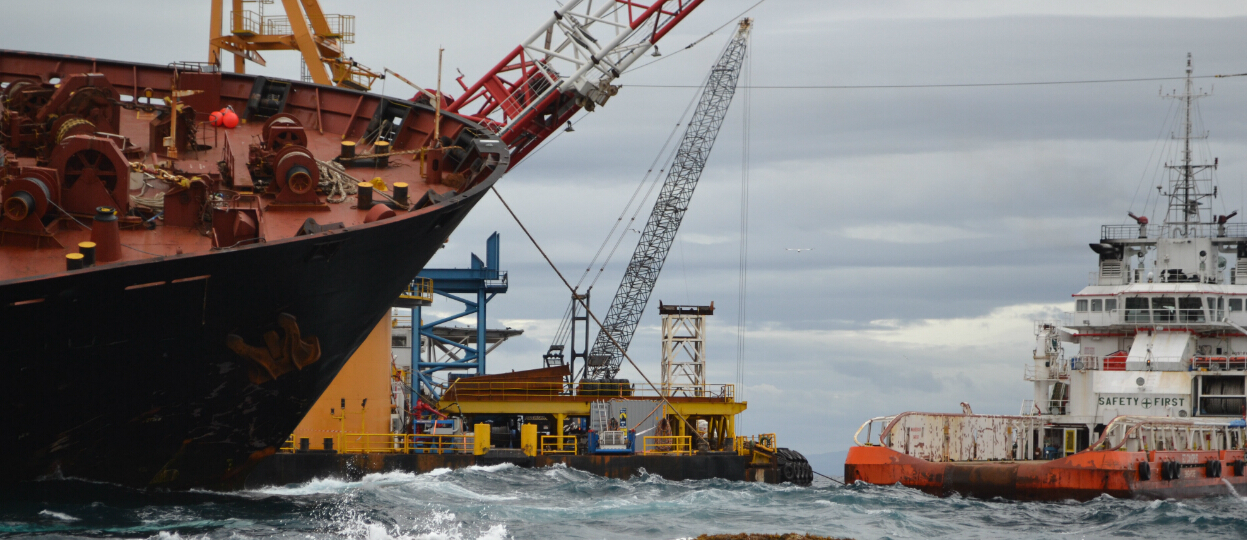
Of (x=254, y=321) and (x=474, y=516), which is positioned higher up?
(x=254, y=321)

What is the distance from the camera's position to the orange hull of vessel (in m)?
35.5

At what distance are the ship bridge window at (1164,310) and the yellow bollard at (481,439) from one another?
24016 millimetres

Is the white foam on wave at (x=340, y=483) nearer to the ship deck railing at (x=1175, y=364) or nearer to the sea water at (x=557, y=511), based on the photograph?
the sea water at (x=557, y=511)

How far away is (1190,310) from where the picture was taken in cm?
4328

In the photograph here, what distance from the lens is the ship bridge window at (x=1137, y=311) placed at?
43812 millimetres

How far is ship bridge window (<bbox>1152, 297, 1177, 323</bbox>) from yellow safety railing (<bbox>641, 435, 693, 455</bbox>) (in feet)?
57.1

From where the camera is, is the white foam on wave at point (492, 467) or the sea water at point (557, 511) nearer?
the sea water at point (557, 511)

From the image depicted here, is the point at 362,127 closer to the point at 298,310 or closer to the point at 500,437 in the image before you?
the point at 298,310

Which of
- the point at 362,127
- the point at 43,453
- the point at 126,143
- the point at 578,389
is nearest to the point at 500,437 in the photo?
the point at 578,389

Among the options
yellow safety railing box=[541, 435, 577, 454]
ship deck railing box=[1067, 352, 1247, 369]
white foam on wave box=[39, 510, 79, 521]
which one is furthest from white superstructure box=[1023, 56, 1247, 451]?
white foam on wave box=[39, 510, 79, 521]

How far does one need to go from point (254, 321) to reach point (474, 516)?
622 cm

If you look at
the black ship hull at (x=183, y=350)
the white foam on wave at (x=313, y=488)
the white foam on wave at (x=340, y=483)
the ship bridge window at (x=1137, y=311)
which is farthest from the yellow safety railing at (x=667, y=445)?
the ship bridge window at (x=1137, y=311)

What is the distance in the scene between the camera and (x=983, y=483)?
121 ft

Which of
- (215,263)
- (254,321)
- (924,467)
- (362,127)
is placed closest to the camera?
(215,263)
